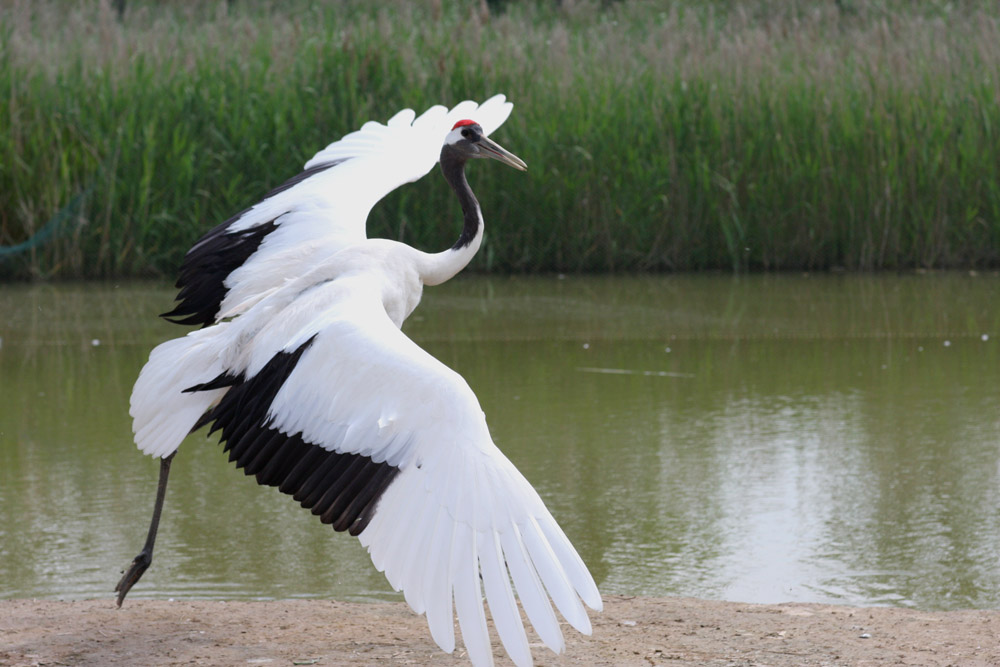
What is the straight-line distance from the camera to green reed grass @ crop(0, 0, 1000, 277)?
952 cm

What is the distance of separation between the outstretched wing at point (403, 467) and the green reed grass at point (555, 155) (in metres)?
5.85

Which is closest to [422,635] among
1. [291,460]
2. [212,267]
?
[291,460]

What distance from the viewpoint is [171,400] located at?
4043 millimetres

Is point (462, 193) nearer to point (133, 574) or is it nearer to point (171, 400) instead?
point (171, 400)

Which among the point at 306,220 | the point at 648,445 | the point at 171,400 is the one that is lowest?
the point at 648,445

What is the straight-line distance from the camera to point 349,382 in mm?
3473

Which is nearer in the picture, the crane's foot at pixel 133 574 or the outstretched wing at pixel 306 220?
the crane's foot at pixel 133 574

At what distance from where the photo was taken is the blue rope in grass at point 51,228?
30.8 ft

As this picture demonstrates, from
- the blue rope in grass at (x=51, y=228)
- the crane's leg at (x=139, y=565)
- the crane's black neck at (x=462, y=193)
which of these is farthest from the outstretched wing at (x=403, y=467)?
the blue rope in grass at (x=51, y=228)

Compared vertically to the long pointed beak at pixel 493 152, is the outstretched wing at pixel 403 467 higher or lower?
lower

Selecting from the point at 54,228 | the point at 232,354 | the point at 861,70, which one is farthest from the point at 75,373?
the point at 861,70

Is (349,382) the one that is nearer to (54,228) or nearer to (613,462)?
(613,462)

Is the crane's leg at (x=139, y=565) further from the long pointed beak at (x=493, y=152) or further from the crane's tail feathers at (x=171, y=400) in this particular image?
the long pointed beak at (x=493, y=152)

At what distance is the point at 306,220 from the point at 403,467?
1.89 m
